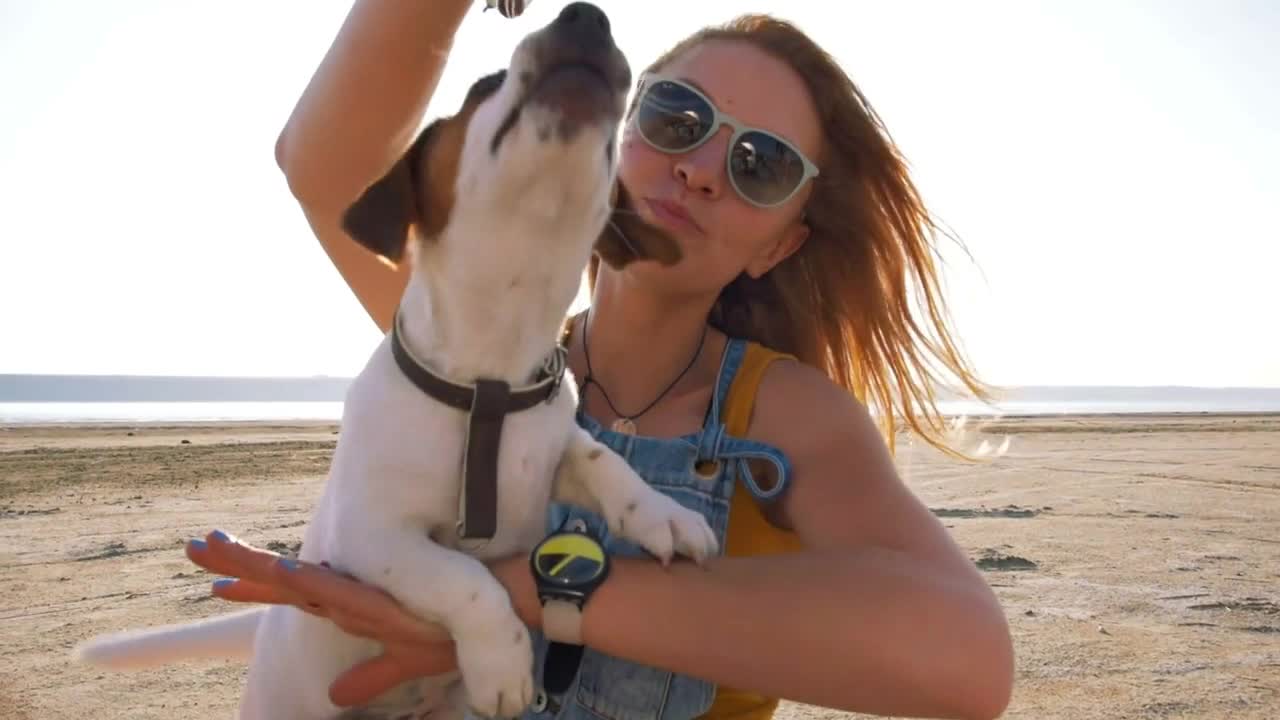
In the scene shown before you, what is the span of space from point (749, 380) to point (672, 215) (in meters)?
0.47

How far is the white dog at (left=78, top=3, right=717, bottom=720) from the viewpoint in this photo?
5.98ft

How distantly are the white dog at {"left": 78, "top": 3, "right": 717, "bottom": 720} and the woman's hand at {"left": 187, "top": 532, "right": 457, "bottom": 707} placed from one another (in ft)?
0.16

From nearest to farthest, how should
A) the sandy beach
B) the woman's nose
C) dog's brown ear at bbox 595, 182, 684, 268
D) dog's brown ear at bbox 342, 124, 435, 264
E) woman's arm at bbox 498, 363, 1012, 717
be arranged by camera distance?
woman's arm at bbox 498, 363, 1012, 717, dog's brown ear at bbox 342, 124, 435, 264, dog's brown ear at bbox 595, 182, 684, 268, the woman's nose, the sandy beach

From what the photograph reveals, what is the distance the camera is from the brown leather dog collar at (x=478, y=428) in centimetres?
191

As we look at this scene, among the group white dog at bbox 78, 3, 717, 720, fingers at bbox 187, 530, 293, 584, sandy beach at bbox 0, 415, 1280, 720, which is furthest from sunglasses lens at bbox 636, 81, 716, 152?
sandy beach at bbox 0, 415, 1280, 720

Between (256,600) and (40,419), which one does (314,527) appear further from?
(40,419)

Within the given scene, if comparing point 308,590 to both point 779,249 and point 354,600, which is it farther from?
point 779,249

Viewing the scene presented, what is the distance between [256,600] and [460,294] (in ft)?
2.24

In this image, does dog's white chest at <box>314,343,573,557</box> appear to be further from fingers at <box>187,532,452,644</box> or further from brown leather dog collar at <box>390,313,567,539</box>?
fingers at <box>187,532,452,644</box>

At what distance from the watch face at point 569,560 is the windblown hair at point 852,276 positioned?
1.23m

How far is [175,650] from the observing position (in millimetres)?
2518

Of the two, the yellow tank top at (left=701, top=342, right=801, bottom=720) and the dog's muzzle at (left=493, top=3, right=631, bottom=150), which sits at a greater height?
the dog's muzzle at (left=493, top=3, right=631, bottom=150)

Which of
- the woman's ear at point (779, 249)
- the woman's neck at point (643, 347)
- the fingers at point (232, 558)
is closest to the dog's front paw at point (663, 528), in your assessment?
the woman's neck at point (643, 347)

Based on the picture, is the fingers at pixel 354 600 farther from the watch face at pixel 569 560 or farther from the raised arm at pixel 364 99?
the raised arm at pixel 364 99
